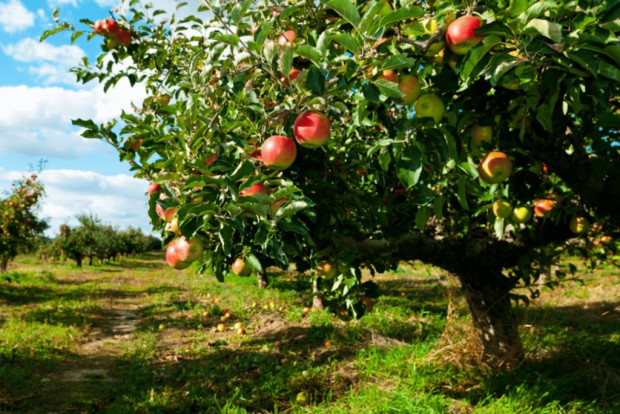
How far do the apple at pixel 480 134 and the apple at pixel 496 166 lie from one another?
9 centimetres

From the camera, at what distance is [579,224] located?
3242 mm

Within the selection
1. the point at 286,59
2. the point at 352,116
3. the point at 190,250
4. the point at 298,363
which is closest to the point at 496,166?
the point at 352,116

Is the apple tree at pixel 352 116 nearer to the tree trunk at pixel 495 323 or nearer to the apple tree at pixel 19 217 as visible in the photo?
the tree trunk at pixel 495 323

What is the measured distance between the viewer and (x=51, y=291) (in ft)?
39.5

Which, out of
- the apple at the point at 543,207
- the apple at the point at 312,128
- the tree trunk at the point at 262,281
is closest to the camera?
the apple at the point at 312,128

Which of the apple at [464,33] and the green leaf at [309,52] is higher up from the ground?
the apple at [464,33]

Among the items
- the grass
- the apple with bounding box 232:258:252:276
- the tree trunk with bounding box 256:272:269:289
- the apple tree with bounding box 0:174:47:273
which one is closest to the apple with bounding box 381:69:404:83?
the apple with bounding box 232:258:252:276

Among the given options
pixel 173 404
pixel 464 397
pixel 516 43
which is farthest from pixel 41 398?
pixel 516 43

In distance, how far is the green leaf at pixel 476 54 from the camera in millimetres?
1275

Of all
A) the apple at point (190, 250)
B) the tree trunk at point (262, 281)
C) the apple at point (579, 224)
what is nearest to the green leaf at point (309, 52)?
the apple at point (190, 250)

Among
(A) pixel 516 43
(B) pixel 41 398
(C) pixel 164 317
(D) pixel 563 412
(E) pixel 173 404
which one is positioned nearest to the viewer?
(A) pixel 516 43

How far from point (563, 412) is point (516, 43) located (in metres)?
3.28

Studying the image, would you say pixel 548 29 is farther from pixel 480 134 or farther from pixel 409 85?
pixel 480 134

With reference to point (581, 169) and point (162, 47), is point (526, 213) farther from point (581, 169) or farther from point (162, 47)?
point (162, 47)
